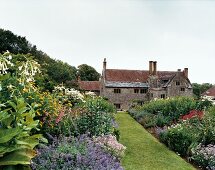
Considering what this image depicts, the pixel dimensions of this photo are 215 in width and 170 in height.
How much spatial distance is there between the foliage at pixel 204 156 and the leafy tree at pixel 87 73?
66033mm

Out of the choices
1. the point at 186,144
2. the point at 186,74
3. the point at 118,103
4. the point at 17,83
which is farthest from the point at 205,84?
the point at 17,83

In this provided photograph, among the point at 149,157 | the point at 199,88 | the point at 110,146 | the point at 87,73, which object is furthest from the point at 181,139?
the point at 199,88

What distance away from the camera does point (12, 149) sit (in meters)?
3.77

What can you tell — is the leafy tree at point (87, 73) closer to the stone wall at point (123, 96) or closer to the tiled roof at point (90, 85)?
the tiled roof at point (90, 85)

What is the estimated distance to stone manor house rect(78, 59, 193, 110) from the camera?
53281 mm

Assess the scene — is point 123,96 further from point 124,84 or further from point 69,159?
point 69,159

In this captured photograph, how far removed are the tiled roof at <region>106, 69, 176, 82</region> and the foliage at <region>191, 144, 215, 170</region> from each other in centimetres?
4337

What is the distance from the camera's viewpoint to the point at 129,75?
187 feet

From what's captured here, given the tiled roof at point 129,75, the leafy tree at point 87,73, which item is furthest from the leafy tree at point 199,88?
the tiled roof at point 129,75

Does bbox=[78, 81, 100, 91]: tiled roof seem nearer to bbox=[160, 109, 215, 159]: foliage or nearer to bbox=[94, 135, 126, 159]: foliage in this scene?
bbox=[160, 109, 215, 159]: foliage

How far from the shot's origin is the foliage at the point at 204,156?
10225 millimetres

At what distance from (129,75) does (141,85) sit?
2814mm

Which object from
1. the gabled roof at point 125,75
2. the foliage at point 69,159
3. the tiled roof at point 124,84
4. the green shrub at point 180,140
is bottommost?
the green shrub at point 180,140

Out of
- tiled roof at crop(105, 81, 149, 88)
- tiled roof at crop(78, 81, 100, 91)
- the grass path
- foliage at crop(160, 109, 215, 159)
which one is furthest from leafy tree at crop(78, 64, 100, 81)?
foliage at crop(160, 109, 215, 159)
